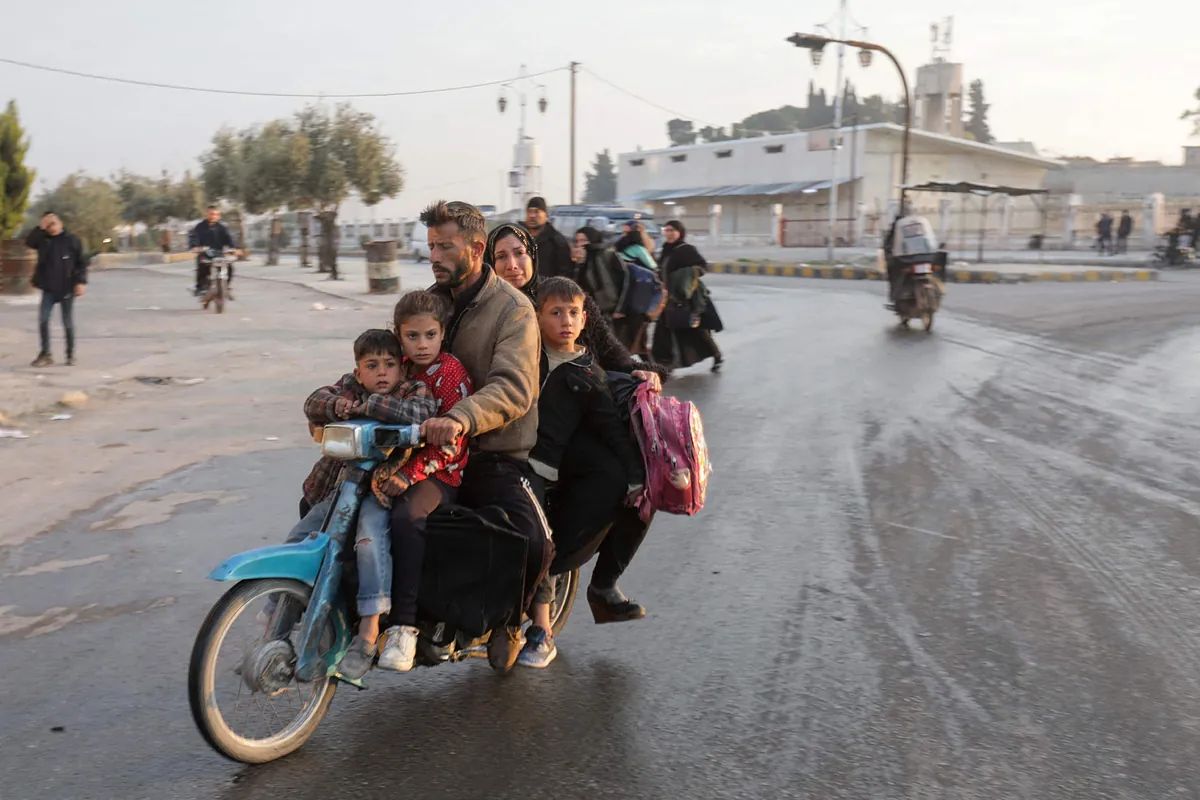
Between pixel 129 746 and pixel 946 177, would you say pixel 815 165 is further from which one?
pixel 129 746

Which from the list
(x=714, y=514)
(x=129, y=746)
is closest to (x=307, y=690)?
(x=129, y=746)

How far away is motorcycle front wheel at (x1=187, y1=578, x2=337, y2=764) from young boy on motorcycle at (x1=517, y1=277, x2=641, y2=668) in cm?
88

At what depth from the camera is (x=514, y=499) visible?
3.91 metres

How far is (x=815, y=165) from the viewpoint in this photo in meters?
66.8

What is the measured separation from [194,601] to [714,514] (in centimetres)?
298

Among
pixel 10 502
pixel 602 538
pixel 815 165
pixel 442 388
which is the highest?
pixel 815 165

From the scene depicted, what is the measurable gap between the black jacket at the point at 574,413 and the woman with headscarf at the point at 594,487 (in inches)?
2.3

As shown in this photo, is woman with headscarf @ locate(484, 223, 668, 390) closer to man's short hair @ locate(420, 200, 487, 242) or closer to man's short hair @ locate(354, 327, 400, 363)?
man's short hair @ locate(420, 200, 487, 242)

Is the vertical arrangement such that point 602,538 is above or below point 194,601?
above

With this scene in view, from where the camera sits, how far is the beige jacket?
3.79m

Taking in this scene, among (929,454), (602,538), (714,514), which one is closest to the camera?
(602,538)

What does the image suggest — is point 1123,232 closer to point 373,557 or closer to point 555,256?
point 555,256

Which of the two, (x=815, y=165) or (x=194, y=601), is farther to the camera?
(x=815, y=165)

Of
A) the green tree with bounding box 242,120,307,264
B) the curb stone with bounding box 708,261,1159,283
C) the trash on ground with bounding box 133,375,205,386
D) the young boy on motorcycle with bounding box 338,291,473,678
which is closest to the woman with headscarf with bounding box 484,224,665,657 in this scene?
the young boy on motorcycle with bounding box 338,291,473,678
